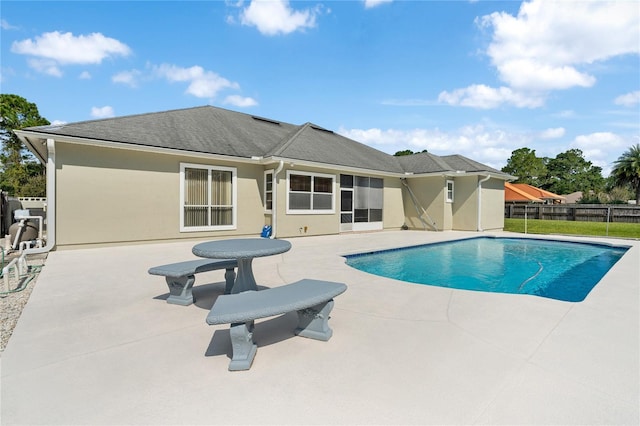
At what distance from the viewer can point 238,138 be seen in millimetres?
13656

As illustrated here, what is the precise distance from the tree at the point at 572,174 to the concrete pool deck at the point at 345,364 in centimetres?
6054

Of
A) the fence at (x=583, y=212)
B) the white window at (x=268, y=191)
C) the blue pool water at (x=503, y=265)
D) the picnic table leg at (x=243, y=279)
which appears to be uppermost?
the white window at (x=268, y=191)

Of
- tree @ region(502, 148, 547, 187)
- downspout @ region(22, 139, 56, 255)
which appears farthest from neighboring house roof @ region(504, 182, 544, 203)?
downspout @ region(22, 139, 56, 255)

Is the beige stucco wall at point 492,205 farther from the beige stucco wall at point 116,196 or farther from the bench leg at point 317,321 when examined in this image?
the bench leg at point 317,321

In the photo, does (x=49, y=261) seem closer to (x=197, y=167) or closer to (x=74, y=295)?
(x=74, y=295)

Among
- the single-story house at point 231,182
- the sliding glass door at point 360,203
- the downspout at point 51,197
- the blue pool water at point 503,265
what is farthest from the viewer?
the sliding glass door at point 360,203

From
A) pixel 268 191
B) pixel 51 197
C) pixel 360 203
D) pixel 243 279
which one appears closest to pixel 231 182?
pixel 268 191

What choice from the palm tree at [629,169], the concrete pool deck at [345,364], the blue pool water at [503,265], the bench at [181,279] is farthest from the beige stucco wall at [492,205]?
the palm tree at [629,169]

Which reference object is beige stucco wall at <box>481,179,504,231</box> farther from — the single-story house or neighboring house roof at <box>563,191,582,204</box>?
neighboring house roof at <box>563,191,582,204</box>

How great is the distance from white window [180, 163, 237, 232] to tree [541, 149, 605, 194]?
2278 inches

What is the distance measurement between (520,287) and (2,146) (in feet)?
142

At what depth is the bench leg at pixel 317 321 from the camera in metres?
3.36

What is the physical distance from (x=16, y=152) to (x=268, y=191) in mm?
33619

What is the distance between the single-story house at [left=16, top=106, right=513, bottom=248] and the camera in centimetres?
947
